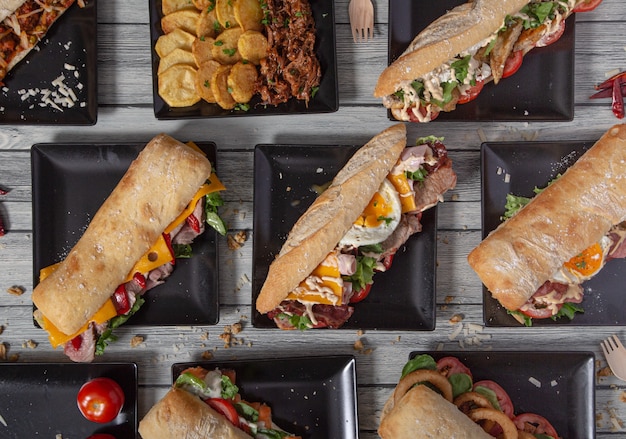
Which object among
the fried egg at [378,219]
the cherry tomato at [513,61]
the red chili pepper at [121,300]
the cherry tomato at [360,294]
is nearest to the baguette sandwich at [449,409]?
the cherry tomato at [360,294]

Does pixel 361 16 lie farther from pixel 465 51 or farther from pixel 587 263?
pixel 587 263

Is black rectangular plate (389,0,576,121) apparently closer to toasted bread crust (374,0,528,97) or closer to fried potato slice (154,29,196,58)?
toasted bread crust (374,0,528,97)

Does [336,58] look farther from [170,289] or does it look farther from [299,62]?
[170,289]

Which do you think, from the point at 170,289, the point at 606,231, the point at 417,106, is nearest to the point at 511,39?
the point at 417,106

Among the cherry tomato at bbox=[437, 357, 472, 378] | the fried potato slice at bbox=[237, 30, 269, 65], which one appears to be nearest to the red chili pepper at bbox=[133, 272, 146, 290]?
the fried potato slice at bbox=[237, 30, 269, 65]

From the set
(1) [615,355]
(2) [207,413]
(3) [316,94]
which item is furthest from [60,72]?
(1) [615,355]

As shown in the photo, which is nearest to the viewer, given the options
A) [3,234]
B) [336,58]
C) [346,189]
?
[346,189]

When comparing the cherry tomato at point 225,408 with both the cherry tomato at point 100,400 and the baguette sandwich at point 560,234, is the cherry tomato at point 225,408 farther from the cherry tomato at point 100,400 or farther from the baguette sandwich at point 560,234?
the baguette sandwich at point 560,234
